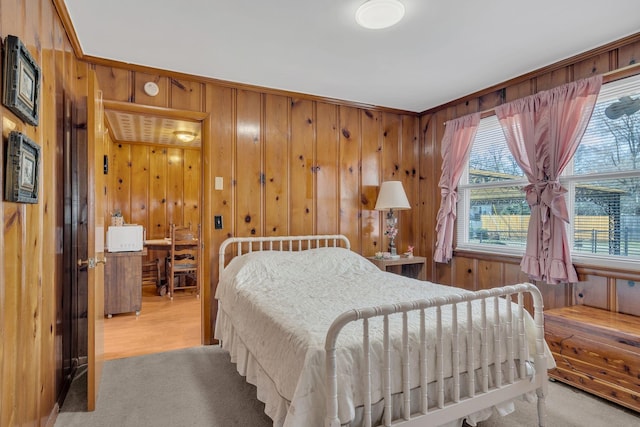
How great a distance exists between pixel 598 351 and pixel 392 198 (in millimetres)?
2034

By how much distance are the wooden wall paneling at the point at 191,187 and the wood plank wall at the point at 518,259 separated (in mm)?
4124

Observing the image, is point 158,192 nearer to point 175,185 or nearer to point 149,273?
point 175,185

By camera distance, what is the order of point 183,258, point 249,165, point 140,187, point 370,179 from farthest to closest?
point 140,187, point 183,258, point 370,179, point 249,165

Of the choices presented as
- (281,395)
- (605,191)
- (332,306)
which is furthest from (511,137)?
(281,395)

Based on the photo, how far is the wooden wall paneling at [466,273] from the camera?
11.8ft

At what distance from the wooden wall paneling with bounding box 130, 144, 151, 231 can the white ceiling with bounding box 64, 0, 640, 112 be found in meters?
3.56

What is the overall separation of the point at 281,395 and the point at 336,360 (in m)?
0.35

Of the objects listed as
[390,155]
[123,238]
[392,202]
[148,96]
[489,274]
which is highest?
[148,96]

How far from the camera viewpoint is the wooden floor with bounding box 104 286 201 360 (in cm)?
320

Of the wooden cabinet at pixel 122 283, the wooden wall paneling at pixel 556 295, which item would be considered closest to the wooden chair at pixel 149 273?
the wooden cabinet at pixel 122 283

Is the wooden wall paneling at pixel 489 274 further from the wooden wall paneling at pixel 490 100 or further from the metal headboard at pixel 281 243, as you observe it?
the wooden wall paneling at pixel 490 100

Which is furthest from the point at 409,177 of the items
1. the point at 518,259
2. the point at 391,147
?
the point at 518,259

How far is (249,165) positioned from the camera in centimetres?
339

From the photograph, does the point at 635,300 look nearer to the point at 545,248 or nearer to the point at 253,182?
the point at 545,248
